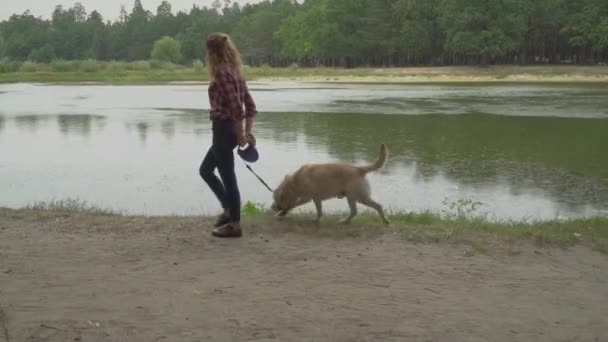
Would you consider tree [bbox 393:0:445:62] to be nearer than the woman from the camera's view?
No

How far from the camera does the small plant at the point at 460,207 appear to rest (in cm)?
911

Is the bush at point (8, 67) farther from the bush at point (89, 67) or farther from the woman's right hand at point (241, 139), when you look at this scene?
the woman's right hand at point (241, 139)

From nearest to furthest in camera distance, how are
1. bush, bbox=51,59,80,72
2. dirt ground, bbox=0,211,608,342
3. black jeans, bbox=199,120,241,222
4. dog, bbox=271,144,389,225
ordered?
1. dirt ground, bbox=0,211,608,342
2. black jeans, bbox=199,120,241,222
3. dog, bbox=271,144,389,225
4. bush, bbox=51,59,80,72

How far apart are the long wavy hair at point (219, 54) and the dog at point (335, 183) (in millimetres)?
1543

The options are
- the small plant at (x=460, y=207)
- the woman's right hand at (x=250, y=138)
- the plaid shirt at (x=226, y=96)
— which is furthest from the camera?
the small plant at (x=460, y=207)

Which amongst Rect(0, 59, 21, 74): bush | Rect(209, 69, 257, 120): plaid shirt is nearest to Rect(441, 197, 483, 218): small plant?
Rect(209, 69, 257, 120): plaid shirt

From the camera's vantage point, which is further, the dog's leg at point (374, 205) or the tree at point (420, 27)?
the tree at point (420, 27)

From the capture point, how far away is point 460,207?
937cm

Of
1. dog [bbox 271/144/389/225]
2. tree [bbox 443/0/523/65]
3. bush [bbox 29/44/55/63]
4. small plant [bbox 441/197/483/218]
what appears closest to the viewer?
dog [bbox 271/144/389/225]

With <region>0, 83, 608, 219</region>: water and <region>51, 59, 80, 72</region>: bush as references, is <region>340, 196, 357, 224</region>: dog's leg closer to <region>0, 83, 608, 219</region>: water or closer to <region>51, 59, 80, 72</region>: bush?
<region>0, 83, 608, 219</region>: water

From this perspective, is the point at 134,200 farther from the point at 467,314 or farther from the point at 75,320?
the point at 467,314

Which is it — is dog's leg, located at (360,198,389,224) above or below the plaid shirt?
below

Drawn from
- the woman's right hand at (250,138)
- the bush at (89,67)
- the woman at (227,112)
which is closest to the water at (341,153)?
the woman at (227,112)

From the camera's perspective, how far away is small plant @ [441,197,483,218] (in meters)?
9.11
